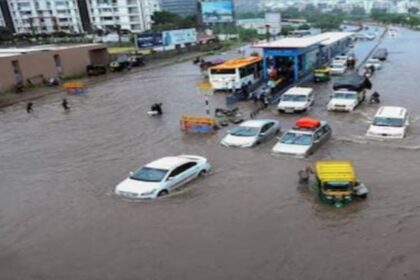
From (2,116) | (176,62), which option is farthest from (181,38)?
(2,116)

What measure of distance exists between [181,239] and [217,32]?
359ft

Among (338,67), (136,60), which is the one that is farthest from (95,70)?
(338,67)

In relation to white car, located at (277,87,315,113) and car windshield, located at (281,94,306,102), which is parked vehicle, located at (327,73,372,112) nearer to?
white car, located at (277,87,315,113)

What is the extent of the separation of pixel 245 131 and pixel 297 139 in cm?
294

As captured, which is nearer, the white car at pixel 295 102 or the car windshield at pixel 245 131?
the car windshield at pixel 245 131

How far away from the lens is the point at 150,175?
18.4 metres

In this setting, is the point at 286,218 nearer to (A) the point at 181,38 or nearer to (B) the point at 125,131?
(B) the point at 125,131

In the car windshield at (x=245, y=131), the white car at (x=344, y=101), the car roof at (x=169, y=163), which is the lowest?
the white car at (x=344, y=101)

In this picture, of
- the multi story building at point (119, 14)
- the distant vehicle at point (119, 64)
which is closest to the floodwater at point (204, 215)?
the distant vehicle at point (119, 64)

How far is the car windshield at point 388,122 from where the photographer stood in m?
23.7

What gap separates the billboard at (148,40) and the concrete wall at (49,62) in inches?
504

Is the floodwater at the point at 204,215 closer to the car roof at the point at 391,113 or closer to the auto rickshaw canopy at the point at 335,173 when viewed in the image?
the auto rickshaw canopy at the point at 335,173

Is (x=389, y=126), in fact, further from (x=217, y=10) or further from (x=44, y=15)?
(x=44, y=15)

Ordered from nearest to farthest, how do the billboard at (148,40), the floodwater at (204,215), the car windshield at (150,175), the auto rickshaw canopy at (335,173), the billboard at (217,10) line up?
the floodwater at (204,215) < the auto rickshaw canopy at (335,173) < the car windshield at (150,175) < the billboard at (148,40) < the billboard at (217,10)
